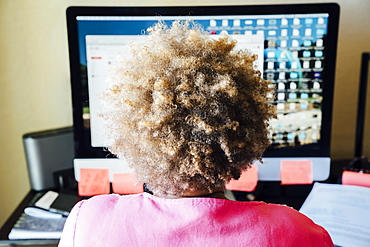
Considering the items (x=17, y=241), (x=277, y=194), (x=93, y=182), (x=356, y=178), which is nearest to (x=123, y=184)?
(x=93, y=182)

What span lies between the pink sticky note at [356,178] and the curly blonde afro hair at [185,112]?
0.44m

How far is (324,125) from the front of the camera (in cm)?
82

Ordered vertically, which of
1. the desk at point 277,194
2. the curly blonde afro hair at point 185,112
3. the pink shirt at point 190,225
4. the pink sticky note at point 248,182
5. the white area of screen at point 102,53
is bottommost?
the desk at point 277,194

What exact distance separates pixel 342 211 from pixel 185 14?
565mm

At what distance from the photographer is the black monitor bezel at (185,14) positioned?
0.76m

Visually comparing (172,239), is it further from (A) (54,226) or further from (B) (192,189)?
(A) (54,226)

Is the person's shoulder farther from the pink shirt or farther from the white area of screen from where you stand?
the white area of screen

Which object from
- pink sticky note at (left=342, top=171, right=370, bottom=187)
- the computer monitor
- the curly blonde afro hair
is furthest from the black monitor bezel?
the curly blonde afro hair

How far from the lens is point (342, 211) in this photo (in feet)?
2.30

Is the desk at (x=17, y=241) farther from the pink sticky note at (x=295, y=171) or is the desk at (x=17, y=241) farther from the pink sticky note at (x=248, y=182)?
the pink sticky note at (x=295, y=171)

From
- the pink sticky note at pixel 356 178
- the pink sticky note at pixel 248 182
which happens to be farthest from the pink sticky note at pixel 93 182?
the pink sticky note at pixel 356 178

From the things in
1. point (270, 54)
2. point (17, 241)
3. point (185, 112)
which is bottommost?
point (17, 241)

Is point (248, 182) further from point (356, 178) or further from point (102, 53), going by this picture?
point (102, 53)

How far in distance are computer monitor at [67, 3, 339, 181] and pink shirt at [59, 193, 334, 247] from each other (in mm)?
333
